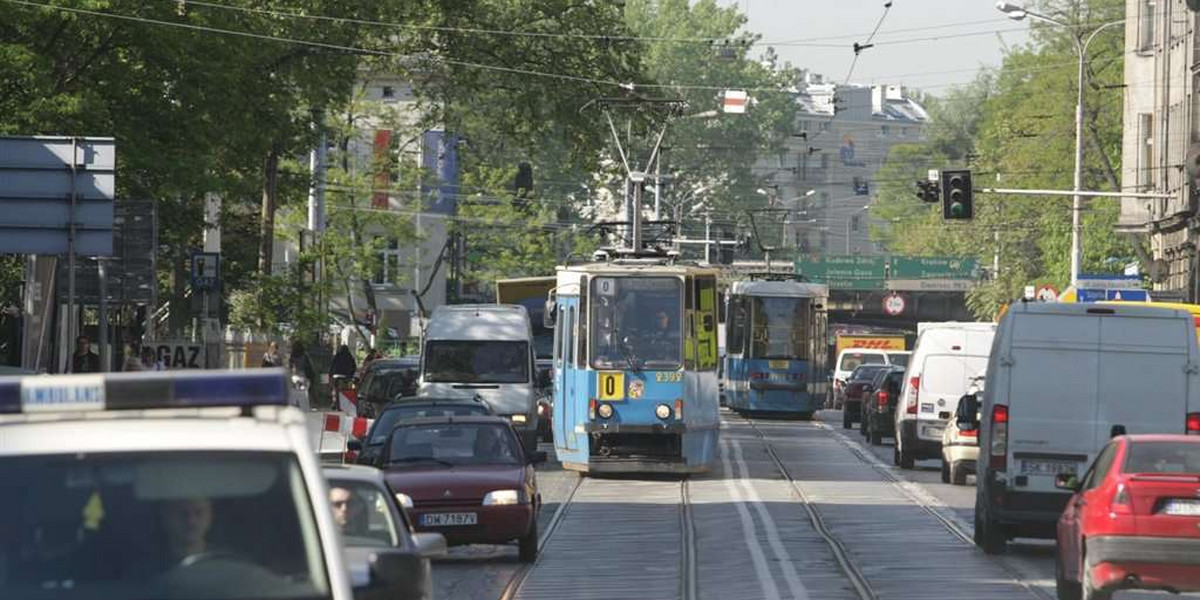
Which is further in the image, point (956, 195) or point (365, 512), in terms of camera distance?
point (956, 195)

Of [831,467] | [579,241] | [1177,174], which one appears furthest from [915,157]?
[831,467]

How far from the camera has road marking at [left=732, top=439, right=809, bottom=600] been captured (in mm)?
18350

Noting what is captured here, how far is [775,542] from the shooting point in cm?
2303

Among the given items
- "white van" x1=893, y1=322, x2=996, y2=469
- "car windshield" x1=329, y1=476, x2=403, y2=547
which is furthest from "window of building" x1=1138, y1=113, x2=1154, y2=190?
"car windshield" x1=329, y1=476, x2=403, y2=547

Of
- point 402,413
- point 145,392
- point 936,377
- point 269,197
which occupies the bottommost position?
point 402,413

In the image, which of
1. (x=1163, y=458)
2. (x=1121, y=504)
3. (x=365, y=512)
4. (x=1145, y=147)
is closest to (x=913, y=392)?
(x=1163, y=458)

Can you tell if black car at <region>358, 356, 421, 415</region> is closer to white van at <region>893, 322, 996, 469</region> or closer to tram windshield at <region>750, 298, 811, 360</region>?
white van at <region>893, 322, 996, 469</region>

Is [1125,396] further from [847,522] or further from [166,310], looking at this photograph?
[166,310]

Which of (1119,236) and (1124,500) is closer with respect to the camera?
(1124,500)

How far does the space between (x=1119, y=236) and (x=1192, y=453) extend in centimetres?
7064

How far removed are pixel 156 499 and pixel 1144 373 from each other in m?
15.5

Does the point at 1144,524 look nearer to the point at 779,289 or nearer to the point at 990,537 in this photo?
the point at 990,537

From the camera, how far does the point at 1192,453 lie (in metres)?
16.9

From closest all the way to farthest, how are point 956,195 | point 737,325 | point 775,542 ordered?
point 775,542 < point 956,195 < point 737,325
